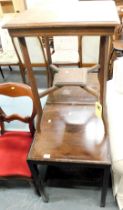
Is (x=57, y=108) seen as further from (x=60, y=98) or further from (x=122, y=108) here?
(x=122, y=108)

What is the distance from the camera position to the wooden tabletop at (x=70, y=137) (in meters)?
1.01

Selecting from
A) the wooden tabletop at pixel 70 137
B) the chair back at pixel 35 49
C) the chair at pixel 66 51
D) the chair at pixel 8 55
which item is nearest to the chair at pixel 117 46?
the chair at pixel 66 51

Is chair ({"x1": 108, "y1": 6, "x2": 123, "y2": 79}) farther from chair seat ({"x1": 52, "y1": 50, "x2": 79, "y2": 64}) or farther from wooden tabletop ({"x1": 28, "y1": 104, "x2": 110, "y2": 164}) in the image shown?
wooden tabletop ({"x1": 28, "y1": 104, "x2": 110, "y2": 164})

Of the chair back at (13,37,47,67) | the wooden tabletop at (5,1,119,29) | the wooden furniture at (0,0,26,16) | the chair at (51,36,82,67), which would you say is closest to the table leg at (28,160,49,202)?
the wooden tabletop at (5,1,119,29)

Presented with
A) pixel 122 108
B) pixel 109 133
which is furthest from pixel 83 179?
pixel 122 108

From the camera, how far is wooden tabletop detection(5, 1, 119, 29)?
28.8 inches

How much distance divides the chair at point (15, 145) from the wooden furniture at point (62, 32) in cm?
12

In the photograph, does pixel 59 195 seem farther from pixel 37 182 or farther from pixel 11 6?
pixel 11 6

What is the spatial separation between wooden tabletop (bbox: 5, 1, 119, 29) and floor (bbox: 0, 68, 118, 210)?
1.00 m

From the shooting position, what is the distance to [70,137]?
1109mm

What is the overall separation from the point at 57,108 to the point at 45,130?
0.68 ft

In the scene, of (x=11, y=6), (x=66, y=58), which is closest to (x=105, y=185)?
(x=66, y=58)

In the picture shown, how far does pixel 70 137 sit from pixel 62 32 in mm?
588

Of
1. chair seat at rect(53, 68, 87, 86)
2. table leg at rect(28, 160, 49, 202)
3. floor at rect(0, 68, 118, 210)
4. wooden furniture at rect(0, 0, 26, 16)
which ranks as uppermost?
chair seat at rect(53, 68, 87, 86)
